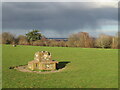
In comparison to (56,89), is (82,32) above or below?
above

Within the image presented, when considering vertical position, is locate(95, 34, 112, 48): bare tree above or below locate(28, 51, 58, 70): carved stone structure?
above

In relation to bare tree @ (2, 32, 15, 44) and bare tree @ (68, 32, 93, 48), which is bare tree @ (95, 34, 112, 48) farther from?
bare tree @ (2, 32, 15, 44)

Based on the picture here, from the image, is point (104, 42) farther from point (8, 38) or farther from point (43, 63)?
point (43, 63)

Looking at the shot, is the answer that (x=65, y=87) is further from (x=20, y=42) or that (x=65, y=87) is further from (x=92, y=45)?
(x=20, y=42)

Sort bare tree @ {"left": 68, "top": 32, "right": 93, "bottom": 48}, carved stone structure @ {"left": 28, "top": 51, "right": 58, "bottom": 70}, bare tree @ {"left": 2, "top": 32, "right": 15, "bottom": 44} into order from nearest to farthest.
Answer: carved stone structure @ {"left": 28, "top": 51, "right": 58, "bottom": 70} < bare tree @ {"left": 68, "top": 32, "right": 93, "bottom": 48} < bare tree @ {"left": 2, "top": 32, "right": 15, "bottom": 44}

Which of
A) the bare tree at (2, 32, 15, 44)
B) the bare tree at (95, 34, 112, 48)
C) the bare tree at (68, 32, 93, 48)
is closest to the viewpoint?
the bare tree at (95, 34, 112, 48)

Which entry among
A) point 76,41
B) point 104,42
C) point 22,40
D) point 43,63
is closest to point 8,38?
point 22,40

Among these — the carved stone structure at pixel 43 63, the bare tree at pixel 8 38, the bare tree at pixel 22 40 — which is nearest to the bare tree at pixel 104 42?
the bare tree at pixel 22 40

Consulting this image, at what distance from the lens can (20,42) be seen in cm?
5838

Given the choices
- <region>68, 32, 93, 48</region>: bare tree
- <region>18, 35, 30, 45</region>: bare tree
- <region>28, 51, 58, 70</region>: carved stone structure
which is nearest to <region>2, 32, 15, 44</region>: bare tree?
<region>18, 35, 30, 45</region>: bare tree

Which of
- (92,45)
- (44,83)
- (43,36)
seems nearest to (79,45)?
(92,45)

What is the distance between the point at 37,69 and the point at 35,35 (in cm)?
5096

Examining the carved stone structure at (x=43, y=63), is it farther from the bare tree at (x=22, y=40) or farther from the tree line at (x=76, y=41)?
the bare tree at (x=22, y=40)

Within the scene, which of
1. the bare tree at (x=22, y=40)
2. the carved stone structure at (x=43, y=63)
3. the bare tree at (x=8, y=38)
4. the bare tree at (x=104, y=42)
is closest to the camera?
the carved stone structure at (x=43, y=63)
